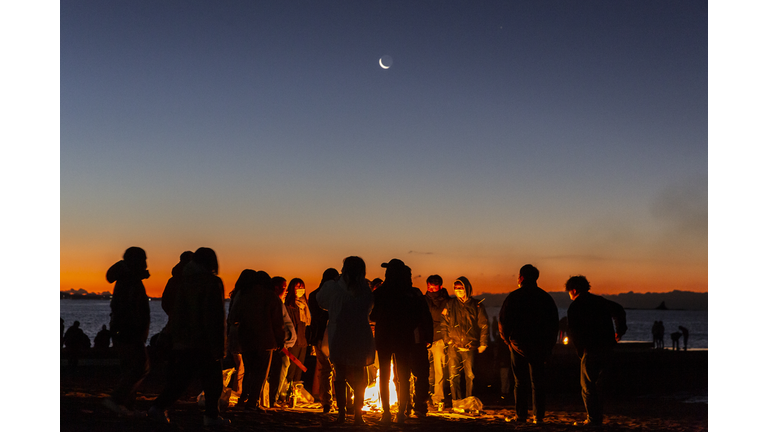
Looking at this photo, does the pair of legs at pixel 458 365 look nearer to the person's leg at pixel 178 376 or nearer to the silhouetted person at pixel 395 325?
the silhouetted person at pixel 395 325

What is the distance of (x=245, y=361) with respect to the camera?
8.78m

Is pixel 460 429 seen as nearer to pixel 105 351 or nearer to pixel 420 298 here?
pixel 420 298

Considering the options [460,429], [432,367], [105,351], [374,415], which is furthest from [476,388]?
[105,351]

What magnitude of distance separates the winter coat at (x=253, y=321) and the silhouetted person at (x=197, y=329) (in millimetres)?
1404

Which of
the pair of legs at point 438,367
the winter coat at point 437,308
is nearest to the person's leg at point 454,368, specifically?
the pair of legs at point 438,367

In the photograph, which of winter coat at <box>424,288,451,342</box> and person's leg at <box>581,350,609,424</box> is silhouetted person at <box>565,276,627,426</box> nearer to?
person's leg at <box>581,350,609,424</box>

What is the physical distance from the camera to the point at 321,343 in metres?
8.96

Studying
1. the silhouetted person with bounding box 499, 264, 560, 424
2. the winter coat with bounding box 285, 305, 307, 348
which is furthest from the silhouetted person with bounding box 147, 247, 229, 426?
the silhouetted person with bounding box 499, 264, 560, 424

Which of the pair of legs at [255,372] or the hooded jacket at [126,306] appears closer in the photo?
the hooded jacket at [126,306]

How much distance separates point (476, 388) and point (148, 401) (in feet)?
22.2

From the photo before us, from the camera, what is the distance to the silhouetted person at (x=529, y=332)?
8617 millimetres

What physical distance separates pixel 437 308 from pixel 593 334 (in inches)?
98.5

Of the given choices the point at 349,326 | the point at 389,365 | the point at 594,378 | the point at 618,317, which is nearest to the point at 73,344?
the point at 389,365

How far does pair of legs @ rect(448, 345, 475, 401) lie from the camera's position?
32.7 feet
